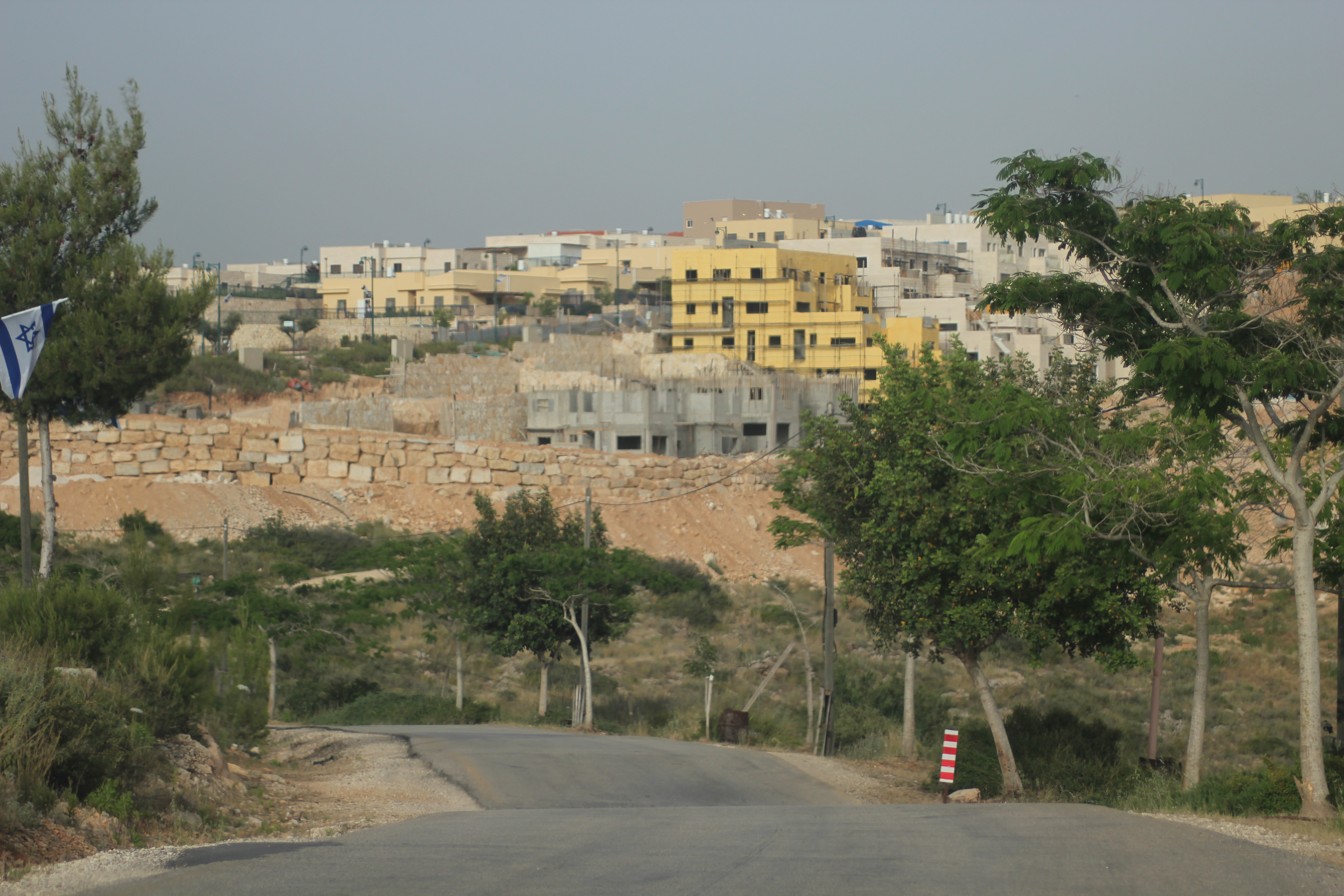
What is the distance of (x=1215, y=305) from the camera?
11586 millimetres

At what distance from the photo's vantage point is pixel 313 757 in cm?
1559

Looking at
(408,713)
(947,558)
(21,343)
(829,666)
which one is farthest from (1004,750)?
(408,713)

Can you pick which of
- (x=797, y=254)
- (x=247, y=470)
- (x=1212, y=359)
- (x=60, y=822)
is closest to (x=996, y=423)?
(x=1212, y=359)

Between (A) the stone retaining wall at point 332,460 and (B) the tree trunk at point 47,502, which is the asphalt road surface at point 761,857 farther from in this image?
(A) the stone retaining wall at point 332,460

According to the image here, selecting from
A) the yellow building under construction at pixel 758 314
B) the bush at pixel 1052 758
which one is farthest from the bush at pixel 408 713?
the yellow building under construction at pixel 758 314

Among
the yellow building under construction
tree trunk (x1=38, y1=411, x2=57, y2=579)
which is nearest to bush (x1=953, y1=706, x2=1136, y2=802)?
tree trunk (x1=38, y1=411, x2=57, y2=579)

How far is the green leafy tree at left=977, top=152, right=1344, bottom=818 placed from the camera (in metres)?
10.7

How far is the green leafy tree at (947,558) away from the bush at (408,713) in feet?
37.0

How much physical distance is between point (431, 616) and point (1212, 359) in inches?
1125

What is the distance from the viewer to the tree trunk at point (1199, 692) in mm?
13273

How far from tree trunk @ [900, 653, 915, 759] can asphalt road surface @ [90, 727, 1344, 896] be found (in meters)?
9.10

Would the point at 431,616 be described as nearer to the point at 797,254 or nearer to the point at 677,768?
the point at 677,768

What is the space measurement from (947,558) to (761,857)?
7334 mm

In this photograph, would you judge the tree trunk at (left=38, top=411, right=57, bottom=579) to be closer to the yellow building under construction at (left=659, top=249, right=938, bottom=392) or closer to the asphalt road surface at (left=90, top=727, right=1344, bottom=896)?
the asphalt road surface at (left=90, top=727, right=1344, bottom=896)
